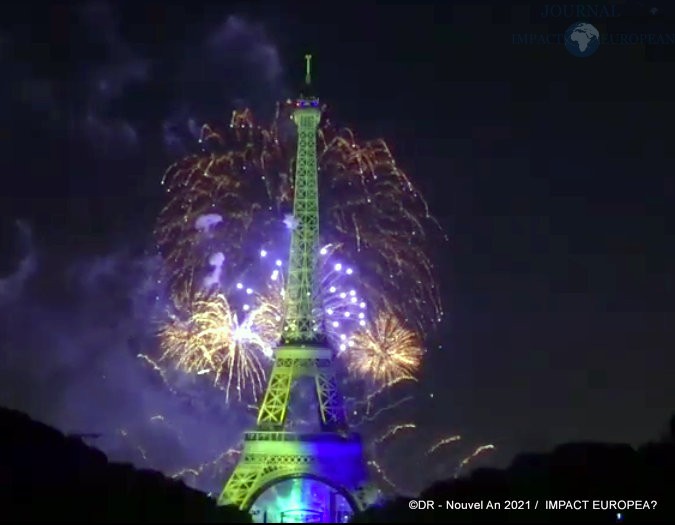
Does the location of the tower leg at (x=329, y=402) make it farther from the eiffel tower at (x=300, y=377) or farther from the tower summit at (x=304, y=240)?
the tower summit at (x=304, y=240)

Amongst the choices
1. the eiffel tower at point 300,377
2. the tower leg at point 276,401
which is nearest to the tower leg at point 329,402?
the eiffel tower at point 300,377

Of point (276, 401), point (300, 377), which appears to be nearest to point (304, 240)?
point (300, 377)

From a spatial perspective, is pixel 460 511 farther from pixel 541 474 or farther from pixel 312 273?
pixel 312 273

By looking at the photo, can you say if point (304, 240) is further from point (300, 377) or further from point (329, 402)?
point (329, 402)

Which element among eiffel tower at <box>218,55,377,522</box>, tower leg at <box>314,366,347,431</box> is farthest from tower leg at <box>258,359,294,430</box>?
tower leg at <box>314,366,347,431</box>

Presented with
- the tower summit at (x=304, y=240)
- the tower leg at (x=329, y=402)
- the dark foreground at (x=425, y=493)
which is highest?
the tower summit at (x=304, y=240)

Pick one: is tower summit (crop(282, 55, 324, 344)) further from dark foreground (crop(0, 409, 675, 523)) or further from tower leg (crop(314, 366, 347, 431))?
dark foreground (crop(0, 409, 675, 523))
